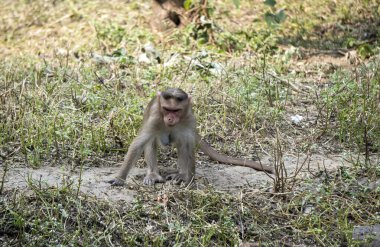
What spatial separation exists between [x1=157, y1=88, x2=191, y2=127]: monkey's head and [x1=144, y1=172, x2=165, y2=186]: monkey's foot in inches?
21.8

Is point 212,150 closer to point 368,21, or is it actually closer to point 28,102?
point 28,102

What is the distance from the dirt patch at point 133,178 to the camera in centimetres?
637

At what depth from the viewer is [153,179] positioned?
6.79 meters

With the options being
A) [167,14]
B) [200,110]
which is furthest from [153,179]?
[167,14]

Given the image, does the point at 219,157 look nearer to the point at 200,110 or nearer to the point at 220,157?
the point at 220,157

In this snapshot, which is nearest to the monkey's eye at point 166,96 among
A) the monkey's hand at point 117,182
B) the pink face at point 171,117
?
the pink face at point 171,117

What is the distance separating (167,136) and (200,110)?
1501mm

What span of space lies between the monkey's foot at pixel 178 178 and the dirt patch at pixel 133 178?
0.31 ft

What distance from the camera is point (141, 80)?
9.38 m

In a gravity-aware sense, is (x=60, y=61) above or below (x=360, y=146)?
above

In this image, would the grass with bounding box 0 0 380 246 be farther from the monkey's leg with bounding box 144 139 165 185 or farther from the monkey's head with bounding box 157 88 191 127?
the monkey's head with bounding box 157 88 191 127

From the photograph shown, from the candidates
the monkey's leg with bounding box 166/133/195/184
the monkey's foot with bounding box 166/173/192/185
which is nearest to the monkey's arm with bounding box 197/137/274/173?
the monkey's leg with bounding box 166/133/195/184

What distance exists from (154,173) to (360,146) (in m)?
2.30

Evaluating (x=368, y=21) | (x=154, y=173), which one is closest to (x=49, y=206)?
(x=154, y=173)
